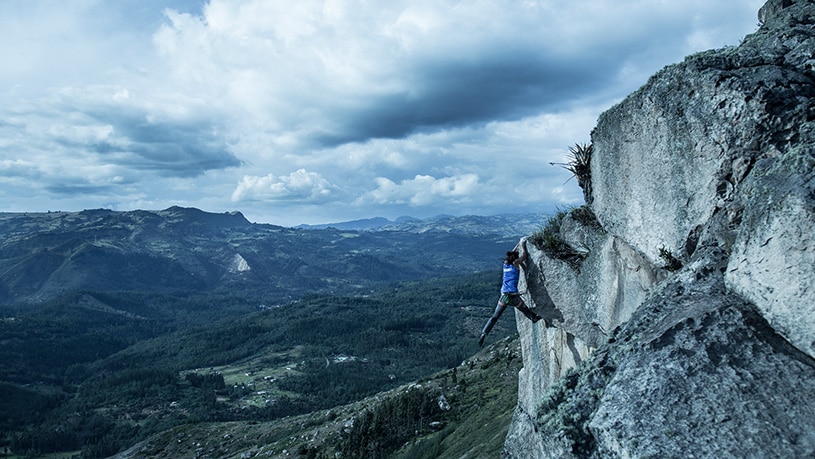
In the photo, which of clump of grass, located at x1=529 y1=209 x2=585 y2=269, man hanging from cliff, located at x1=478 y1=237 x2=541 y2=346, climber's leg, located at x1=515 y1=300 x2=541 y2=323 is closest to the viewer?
clump of grass, located at x1=529 y1=209 x2=585 y2=269

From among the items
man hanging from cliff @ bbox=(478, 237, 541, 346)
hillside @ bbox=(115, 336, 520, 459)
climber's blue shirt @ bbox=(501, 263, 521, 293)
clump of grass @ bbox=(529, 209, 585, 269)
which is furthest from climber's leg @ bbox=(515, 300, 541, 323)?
hillside @ bbox=(115, 336, 520, 459)

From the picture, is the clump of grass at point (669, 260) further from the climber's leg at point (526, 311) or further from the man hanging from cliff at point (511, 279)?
the climber's leg at point (526, 311)

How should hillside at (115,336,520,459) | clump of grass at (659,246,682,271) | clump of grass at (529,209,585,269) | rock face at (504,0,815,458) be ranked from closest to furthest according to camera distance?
rock face at (504,0,815,458) → clump of grass at (659,246,682,271) → clump of grass at (529,209,585,269) → hillside at (115,336,520,459)

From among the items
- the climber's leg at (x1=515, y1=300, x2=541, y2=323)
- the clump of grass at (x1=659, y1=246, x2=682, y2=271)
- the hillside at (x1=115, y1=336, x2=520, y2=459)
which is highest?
the clump of grass at (x1=659, y1=246, x2=682, y2=271)

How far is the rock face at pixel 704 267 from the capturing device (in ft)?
20.3

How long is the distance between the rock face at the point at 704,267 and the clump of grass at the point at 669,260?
14cm

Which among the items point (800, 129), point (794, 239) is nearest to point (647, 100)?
point (800, 129)

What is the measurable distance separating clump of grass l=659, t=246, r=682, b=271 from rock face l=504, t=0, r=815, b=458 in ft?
0.46

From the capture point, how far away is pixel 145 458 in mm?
100375

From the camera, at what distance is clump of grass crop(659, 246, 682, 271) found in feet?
33.3

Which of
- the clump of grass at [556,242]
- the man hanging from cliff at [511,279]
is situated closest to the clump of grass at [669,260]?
the clump of grass at [556,242]

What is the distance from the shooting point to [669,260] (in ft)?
33.7

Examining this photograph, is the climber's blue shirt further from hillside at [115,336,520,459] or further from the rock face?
hillside at [115,336,520,459]

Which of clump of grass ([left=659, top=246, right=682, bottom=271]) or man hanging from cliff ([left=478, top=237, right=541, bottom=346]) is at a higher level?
clump of grass ([left=659, top=246, right=682, bottom=271])
